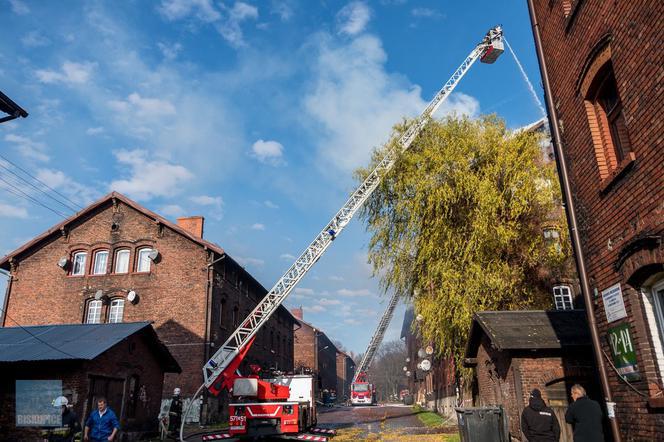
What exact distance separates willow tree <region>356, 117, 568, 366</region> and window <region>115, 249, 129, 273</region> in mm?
15085

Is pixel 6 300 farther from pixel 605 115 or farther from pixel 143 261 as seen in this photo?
pixel 605 115

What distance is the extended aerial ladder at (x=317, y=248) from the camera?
61.5 feet

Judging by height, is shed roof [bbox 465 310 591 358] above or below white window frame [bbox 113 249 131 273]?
below

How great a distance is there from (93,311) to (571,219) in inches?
957

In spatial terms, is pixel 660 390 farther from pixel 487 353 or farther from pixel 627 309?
pixel 487 353

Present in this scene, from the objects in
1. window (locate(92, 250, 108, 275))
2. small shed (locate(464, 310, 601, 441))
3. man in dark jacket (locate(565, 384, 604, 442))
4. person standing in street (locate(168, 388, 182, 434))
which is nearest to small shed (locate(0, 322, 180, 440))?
person standing in street (locate(168, 388, 182, 434))

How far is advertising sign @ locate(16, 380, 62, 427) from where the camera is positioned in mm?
14125

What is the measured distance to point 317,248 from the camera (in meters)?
21.6

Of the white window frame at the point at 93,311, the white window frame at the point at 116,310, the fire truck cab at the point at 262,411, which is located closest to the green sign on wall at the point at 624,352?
the fire truck cab at the point at 262,411

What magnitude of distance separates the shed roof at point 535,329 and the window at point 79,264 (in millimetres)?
21750

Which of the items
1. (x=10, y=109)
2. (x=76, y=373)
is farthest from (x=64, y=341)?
(x=10, y=109)

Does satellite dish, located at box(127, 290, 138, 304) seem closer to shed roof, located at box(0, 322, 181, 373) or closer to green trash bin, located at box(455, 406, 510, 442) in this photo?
shed roof, located at box(0, 322, 181, 373)

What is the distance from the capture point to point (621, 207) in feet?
21.6

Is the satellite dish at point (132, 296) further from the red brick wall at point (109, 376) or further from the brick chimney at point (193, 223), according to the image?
the red brick wall at point (109, 376)
